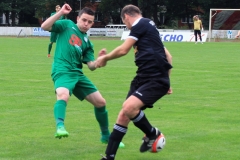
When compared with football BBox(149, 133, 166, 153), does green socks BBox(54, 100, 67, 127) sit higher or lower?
higher

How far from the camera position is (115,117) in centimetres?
1050

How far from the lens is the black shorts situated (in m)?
6.92

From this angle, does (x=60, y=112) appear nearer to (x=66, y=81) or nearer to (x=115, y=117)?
(x=66, y=81)

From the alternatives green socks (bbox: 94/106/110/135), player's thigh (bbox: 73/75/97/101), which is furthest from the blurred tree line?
player's thigh (bbox: 73/75/97/101)

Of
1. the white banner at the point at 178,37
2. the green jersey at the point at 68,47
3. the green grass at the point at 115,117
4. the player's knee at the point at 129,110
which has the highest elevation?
the green jersey at the point at 68,47

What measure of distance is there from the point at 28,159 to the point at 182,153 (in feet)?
6.48

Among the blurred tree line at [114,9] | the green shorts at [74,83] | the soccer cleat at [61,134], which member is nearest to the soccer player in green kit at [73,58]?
the green shorts at [74,83]

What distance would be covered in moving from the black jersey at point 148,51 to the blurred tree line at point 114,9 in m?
64.9

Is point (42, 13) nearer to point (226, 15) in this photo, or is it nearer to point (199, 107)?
point (226, 15)

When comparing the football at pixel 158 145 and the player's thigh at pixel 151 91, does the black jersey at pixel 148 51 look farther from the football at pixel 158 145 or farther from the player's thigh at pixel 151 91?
the football at pixel 158 145

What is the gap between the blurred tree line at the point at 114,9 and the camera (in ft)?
250

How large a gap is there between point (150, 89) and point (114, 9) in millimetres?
73804

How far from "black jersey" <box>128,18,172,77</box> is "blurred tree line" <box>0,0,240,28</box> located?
64.9 m

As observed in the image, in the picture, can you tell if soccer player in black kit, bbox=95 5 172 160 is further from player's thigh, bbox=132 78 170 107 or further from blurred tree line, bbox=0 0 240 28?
blurred tree line, bbox=0 0 240 28
